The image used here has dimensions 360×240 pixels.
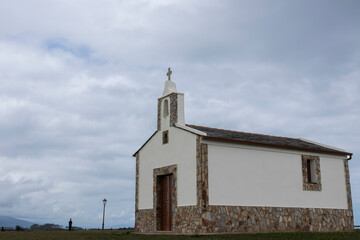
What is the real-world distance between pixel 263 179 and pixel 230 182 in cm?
196

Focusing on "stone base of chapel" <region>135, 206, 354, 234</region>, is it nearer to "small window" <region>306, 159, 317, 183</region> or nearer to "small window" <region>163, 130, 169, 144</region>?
"small window" <region>306, 159, 317, 183</region>

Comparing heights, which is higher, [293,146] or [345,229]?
[293,146]

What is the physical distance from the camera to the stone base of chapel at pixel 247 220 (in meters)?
17.3

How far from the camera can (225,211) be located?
17672 millimetres

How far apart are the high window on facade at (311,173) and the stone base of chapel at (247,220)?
114cm

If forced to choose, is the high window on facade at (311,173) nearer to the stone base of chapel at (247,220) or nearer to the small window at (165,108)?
the stone base of chapel at (247,220)

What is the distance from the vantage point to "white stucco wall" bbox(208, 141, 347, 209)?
18000 millimetres

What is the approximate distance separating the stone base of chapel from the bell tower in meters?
4.23

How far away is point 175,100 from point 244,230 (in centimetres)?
696

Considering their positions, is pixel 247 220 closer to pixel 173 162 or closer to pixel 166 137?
pixel 173 162

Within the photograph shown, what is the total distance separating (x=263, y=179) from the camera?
19297 mm

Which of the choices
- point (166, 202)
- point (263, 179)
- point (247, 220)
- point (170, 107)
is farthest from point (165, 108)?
point (247, 220)

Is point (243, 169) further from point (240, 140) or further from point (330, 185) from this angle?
point (330, 185)

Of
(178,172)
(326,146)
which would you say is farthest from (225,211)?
(326,146)
